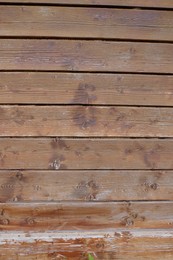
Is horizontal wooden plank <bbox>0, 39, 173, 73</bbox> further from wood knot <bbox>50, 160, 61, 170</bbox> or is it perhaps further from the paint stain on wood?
wood knot <bbox>50, 160, 61, 170</bbox>

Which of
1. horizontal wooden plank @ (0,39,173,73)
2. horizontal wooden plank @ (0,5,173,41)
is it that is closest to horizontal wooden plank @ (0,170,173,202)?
horizontal wooden plank @ (0,39,173,73)

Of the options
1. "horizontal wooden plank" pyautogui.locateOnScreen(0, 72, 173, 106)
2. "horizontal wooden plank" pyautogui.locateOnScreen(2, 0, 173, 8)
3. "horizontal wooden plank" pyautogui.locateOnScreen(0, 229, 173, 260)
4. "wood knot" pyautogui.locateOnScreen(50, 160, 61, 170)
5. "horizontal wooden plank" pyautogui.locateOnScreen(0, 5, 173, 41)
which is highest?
"horizontal wooden plank" pyautogui.locateOnScreen(2, 0, 173, 8)

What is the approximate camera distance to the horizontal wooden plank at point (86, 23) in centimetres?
233

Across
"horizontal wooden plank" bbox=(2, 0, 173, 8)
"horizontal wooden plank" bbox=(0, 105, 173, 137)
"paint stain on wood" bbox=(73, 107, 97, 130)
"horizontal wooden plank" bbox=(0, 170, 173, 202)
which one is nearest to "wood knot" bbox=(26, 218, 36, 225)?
"horizontal wooden plank" bbox=(0, 170, 173, 202)

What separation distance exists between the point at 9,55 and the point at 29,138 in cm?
50

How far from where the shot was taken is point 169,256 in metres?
2.43

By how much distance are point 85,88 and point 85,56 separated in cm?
19

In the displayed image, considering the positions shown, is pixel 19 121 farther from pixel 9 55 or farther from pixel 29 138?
pixel 9 55

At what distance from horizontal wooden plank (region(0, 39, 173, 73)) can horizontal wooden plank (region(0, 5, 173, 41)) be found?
0.05m

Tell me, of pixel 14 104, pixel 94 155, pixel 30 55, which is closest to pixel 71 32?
pixel 30 55

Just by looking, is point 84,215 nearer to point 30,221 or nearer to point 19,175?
point 30,221

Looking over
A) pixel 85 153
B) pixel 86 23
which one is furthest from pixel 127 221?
pixel 86 23

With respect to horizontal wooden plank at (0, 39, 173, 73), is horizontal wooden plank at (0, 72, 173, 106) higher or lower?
lower

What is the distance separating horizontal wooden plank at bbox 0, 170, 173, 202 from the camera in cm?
236
